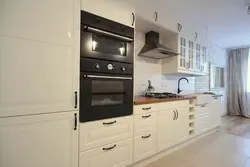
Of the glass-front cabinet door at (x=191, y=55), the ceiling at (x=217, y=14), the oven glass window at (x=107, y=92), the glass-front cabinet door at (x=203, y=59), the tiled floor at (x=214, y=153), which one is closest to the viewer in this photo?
the oven glass window at (x=107, y=92)

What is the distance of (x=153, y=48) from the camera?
2.79 meters

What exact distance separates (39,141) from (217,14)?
3.48 meters

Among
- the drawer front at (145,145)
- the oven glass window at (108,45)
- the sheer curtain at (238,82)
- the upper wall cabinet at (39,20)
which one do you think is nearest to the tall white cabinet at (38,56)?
the upper wall cabinet at (39,20)

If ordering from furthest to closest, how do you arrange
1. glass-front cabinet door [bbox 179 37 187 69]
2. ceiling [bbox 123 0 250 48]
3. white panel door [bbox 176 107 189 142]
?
1. glass-front cabinet door [bbox 179 37 187 69]
2. white panel door [bbox 176 107 189 142]
3. ceiling [bbox 123 0 250 48]

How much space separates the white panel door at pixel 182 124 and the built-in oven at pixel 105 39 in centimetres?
141

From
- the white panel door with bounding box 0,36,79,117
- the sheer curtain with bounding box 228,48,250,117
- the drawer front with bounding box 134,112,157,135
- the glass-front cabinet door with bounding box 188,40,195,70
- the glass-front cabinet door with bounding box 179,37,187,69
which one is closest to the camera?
the white panel door with bounding box 0,36,79,117

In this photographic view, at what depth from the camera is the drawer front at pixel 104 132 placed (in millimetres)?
1635

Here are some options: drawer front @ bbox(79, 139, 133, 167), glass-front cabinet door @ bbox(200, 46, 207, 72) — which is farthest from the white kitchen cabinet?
glass-front cabinet door @ bbox(200, 46, 207, 72)

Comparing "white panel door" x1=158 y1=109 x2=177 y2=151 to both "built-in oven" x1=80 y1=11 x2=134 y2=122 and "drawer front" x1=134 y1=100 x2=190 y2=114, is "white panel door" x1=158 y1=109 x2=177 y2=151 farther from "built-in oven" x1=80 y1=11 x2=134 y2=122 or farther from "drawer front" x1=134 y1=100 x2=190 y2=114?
"built-in oven" x1=80 y1=11 x2=134 y2=122

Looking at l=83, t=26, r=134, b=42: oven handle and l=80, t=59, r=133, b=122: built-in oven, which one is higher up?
l=83, t=26, r=134, b=42: oven handle

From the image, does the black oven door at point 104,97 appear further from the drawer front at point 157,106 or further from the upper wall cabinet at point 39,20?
the upper wall cabinet at point 39,20

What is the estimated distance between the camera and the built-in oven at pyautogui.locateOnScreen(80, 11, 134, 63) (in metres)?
1.62

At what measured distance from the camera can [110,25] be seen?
1812mm

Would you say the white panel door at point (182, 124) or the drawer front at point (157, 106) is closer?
the drawer front at point (157, 106)
